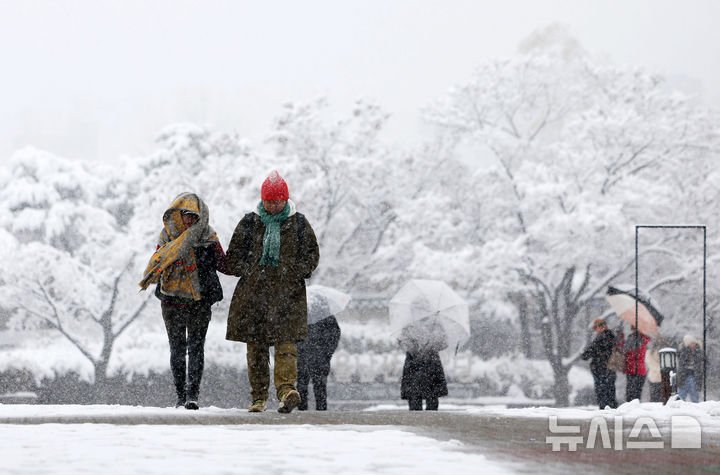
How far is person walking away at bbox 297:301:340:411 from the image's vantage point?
40.4 feet

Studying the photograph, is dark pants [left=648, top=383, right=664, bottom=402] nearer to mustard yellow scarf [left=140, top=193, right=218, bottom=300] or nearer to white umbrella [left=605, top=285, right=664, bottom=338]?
white umbrella [left=605, top=285, right=664, bottom=338]

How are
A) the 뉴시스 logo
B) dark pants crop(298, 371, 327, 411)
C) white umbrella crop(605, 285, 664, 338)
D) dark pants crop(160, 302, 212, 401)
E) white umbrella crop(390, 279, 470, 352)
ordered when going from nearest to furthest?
1. the 뉴시스 logo
2. dark pants crop(160, 302, 212, 401)
3. dark pants crop(298, 371, 327, 411)
4. white umbrella crop(390, 279, 470, 352)
5. white umbrella crop(605, 285, 664, 338)

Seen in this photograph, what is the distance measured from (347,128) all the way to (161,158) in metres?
6.85

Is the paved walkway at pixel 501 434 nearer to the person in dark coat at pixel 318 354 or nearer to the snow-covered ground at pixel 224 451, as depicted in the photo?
the snow-covered ground at pixel 224 451

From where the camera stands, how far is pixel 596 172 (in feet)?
97.0

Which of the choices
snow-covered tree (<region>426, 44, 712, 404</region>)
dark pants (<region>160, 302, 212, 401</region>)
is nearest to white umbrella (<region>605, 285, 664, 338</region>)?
dark pants (<region>160, 302, 212, 401</region>)

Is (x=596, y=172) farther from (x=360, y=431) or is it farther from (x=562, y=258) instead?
(x=360, y=431)

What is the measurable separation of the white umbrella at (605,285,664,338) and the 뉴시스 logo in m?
9.16

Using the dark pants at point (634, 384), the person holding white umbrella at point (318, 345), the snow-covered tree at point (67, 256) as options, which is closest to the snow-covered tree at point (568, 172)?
the snow-covered tree at point (67, 256)

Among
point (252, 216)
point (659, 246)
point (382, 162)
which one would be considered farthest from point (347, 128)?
point (252, 216)

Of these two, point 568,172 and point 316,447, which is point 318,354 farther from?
point 568,172

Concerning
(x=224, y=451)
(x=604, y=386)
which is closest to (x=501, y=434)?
(x=224, y=451)

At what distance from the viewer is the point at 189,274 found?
8758 mm

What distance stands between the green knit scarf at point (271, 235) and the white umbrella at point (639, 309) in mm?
9011
